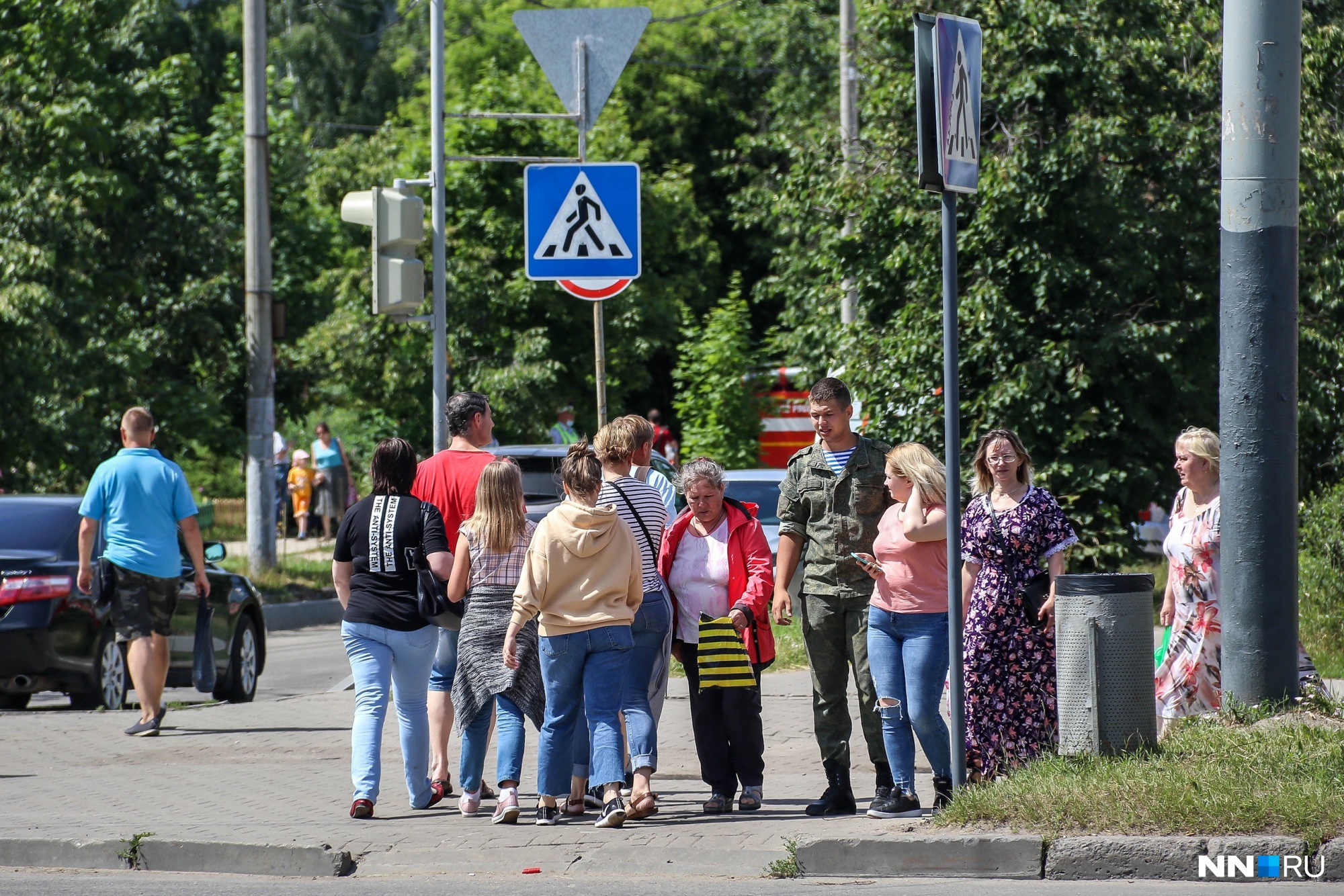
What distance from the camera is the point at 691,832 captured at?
6953mm

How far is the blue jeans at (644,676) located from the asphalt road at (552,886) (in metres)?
0.92

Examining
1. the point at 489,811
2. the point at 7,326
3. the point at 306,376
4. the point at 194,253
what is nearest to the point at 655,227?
the point at 306,376

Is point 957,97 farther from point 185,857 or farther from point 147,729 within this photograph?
point 147,729

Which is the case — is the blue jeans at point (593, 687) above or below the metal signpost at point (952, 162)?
below

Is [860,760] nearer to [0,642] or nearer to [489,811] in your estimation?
[489,811]

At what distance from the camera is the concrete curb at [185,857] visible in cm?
669

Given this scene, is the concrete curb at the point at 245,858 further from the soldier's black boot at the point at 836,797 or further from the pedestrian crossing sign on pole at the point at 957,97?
the pedestrian crossing sign on pole at the point at 957,97

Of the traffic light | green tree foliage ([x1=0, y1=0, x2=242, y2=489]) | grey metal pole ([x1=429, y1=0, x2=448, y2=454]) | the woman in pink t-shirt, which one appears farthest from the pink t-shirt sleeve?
green tree foliage ([x1=0, y1=0, x2=242, y2=489])

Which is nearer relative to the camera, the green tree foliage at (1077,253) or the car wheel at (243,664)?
the car wheel at (243,664)

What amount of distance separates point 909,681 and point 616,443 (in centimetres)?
171

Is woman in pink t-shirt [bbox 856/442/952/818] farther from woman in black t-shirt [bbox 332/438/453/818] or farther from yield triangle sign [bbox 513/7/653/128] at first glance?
yield triangle sign [bbox 513/7/653/128]

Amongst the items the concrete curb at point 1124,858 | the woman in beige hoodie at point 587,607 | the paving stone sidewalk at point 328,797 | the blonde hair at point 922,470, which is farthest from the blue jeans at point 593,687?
the concrete curb at point 1124,858

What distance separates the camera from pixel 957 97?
6.59m

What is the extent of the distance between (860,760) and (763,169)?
30.2m
